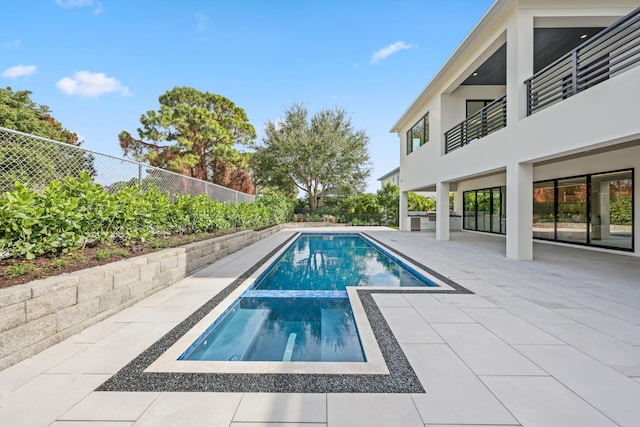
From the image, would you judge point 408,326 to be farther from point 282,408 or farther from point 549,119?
point 549,119

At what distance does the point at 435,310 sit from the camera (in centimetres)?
344

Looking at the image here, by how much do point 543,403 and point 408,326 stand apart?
50.6 inches

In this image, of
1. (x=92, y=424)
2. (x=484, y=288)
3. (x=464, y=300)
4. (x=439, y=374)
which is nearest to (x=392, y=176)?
(x=484, y=288)

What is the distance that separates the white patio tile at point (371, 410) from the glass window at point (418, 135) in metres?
11.6

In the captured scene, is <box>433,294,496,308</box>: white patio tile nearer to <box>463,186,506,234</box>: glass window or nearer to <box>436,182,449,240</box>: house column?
<box>436,182,449,240</box>: house column

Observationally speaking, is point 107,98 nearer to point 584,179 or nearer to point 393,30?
point 393,30

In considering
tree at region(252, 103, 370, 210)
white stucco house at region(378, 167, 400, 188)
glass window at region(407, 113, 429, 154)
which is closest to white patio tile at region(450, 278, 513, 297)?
glass window at region(407, 113, 429, 154)

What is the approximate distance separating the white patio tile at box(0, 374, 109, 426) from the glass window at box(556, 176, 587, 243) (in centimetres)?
1112

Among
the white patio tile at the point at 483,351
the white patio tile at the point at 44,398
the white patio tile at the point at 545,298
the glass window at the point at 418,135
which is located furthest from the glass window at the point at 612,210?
the white patio tile at the point at 44,398

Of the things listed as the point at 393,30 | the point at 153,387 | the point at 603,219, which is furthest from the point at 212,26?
the point at 603,219

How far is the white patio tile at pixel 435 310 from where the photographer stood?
3.17 meters

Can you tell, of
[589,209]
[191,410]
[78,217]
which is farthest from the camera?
[589,209]

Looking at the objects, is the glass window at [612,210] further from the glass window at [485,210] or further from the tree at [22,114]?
the tree at [22,114]

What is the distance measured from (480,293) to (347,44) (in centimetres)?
1345
